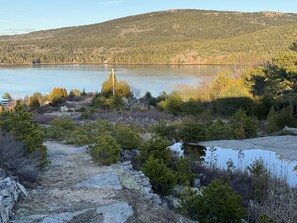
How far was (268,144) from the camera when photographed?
13.3 meters

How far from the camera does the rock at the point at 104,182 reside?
648cm

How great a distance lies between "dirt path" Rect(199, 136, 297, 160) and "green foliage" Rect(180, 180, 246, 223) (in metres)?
6.63


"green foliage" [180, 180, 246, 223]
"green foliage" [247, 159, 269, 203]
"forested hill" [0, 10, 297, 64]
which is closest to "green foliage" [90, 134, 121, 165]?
"green foliage" [180, 180, 246, 223]

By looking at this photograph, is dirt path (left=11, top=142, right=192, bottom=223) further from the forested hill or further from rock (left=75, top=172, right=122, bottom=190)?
the forested hill

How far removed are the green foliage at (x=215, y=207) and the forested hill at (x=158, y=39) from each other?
67039 mm

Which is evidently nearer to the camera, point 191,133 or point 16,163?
point 16,163

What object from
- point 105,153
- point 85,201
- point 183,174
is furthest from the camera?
point 105,153

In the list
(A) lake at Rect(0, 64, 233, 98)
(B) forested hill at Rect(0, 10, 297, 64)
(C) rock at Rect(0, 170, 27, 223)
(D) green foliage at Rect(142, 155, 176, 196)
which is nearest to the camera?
(C) rock at Rect(0, 170, 27, 223)

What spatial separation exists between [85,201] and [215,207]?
188 centimetres

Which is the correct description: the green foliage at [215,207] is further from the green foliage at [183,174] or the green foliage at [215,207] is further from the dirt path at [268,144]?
the dirt path at [268,144]

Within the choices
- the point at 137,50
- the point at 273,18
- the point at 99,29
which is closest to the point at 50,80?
the point at 137,50

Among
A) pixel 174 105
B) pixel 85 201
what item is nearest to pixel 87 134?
pixel 85 201

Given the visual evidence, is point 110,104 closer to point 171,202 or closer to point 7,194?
point 171,202

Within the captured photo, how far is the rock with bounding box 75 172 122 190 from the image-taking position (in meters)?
6.48
